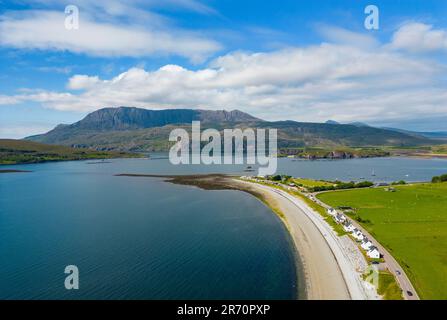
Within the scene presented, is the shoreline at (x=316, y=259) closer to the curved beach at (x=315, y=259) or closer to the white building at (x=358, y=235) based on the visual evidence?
the curved beach at (x=315, y=259)

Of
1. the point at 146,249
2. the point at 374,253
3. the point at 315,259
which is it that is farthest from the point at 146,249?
the point at 374,253

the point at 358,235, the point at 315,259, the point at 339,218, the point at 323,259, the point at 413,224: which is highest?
the point at 339,218

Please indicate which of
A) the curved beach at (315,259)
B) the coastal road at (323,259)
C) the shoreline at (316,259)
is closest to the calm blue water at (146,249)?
the shoreline at (316,259)

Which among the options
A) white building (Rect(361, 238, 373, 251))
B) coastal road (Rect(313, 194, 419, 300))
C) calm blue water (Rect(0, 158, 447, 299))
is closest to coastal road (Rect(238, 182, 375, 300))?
calm blue water (Rect(0, 158, 447, 299))

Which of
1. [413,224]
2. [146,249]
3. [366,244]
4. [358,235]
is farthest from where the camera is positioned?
[413,224]

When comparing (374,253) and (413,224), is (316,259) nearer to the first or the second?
(374,253)
